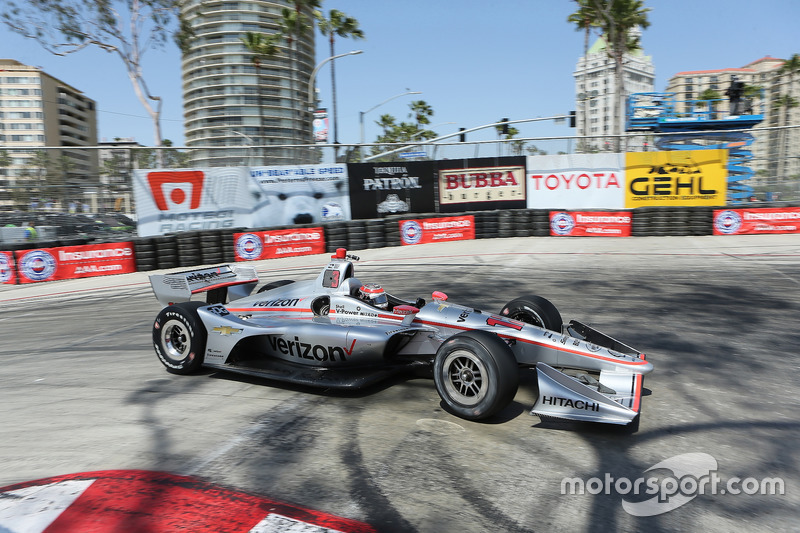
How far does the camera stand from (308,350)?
18.9 ft

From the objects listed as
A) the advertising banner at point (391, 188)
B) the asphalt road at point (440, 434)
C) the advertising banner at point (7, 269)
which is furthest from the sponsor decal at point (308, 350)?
the advertising banner at point (391, 188)

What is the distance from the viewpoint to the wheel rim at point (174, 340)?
628 centimetres

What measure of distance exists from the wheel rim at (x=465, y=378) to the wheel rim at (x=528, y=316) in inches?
60.8

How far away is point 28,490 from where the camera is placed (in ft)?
12.3

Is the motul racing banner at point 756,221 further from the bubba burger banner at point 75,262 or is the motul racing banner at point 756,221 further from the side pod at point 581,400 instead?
the bubba burger banner at point 75,262

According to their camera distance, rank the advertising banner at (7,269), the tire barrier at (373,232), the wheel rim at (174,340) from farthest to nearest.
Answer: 1. the tire barrier at (373,232)
2. the advertising banner at (7,269)
3. the wheel rim at (174,340)

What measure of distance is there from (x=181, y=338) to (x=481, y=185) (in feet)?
52.3

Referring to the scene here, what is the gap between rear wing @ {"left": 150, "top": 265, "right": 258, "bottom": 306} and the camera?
23.7 ft

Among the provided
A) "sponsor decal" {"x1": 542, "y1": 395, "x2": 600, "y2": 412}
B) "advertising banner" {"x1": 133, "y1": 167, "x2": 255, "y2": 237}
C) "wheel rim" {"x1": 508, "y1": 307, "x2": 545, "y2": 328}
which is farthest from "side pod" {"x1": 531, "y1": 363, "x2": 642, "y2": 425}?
"advertising banner" {"x1": 133, "y1": 167, "x2": 255, "y2": 237}

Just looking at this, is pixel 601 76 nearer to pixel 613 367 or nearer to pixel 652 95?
pixel 652 95

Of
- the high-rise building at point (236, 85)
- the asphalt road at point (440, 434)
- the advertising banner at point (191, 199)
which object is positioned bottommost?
the asphalt road at point (440, 434)

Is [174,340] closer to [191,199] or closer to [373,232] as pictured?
[191,199]

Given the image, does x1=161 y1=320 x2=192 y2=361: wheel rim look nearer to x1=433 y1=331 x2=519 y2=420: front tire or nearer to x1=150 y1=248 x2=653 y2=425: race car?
x1=150 y1=248 x2=653 y2=425: race car

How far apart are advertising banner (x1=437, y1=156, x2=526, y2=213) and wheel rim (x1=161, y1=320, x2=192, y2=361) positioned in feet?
49.5
